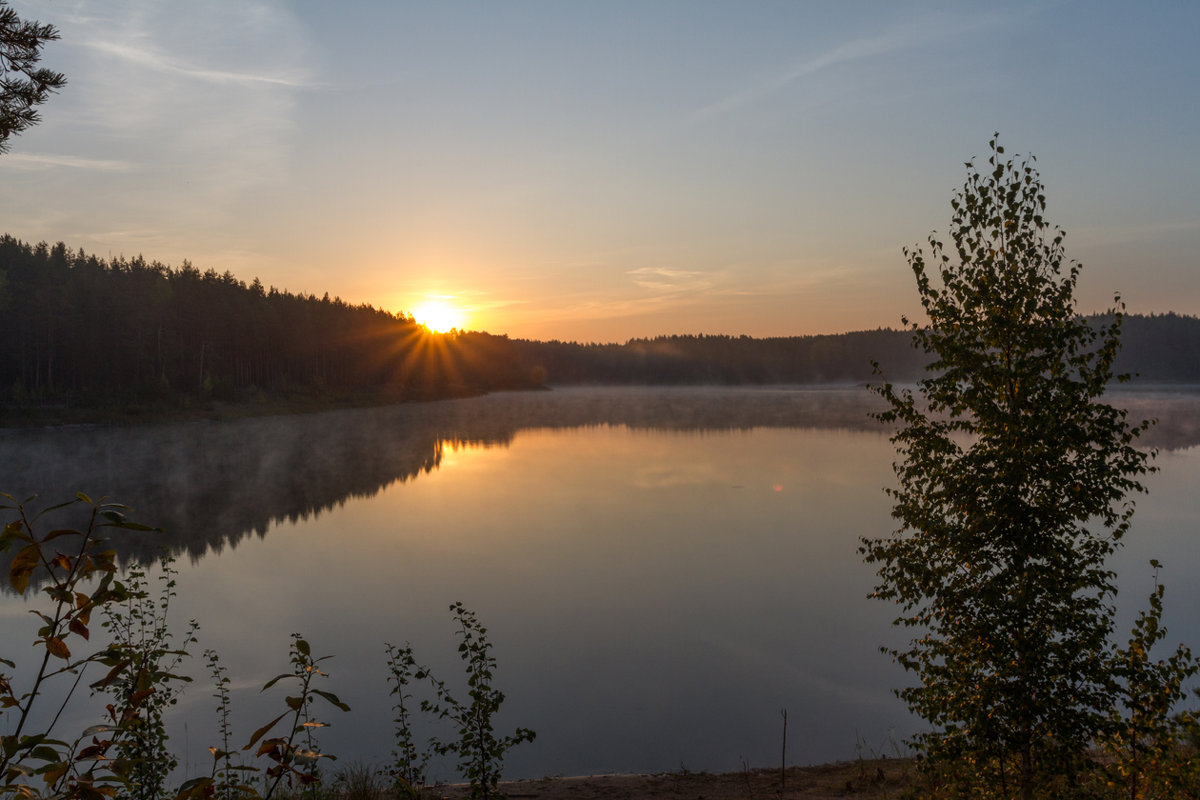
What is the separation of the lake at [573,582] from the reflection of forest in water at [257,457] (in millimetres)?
300

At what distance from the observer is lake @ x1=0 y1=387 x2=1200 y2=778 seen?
13898mm

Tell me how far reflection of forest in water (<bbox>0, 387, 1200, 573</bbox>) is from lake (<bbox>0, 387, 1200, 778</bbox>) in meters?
0.30

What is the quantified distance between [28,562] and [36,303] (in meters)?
82.2

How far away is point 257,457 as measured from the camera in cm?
5238

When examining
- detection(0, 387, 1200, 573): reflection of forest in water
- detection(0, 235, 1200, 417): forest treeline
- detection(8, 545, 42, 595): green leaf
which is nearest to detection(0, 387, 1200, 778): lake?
detection(0, 387, 1200, 573): reflection of forest in water

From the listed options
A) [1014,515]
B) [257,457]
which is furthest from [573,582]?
[257,457]

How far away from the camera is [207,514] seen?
110ft

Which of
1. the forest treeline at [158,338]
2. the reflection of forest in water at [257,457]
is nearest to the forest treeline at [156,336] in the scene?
the forest treeline at [158,338]

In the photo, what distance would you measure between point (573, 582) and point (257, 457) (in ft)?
122

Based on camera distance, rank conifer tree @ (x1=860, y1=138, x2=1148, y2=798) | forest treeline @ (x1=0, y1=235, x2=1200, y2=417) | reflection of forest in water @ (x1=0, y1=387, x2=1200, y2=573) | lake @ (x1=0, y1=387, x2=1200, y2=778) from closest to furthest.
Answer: conifer tree @ (x1=860, y1=138, x2=1148, y2=798) → lake @ (x1=0, y1=387, x2=1200, y2=778) → reflection of forest in water @ (x1=0, y1=387, x2=1200, y2=573) → forest treeline @ (x1=0, y1=235, x2=1200, y2=417)

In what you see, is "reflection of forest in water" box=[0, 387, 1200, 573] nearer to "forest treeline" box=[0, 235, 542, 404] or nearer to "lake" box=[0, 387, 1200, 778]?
"lake" box=[0, 387, 1200, 778]

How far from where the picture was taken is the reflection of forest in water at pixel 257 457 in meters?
33.7

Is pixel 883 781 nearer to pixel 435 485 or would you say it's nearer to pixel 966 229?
pixel 966 229

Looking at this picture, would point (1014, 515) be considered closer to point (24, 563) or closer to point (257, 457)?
point (24, 563)
